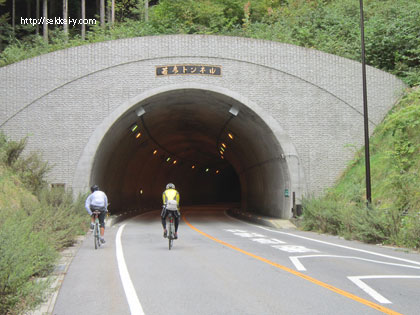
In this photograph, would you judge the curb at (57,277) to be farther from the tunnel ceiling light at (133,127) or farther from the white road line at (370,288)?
the tunnel ceiling light at (133,127)

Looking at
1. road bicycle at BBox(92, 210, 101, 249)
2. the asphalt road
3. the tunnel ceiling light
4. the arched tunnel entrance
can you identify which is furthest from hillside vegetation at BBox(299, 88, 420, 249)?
the tunnel ceiling light

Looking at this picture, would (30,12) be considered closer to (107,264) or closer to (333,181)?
(333,181)

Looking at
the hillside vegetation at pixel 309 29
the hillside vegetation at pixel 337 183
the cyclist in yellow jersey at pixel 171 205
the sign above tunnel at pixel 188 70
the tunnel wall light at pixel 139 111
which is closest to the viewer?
the hillside vegetation at pixel 337 183

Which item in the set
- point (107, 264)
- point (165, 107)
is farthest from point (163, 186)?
point (107, 264)

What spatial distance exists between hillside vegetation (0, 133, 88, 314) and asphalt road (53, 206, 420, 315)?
1.85 feet

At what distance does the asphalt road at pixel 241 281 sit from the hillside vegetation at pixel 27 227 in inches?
22.2

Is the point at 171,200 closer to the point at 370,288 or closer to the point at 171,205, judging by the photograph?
the point at 171,205

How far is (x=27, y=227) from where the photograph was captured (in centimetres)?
846

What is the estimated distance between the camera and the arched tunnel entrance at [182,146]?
68.9 ft

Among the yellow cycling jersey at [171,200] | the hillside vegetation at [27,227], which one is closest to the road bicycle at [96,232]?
the hillside vegetation at [27,227]

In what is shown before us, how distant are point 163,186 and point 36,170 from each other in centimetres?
2730

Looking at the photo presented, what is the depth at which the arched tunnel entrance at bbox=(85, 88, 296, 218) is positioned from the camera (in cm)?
2100

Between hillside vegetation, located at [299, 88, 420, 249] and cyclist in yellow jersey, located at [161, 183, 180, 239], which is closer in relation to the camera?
cyclist in yellow jersey, located at [161, 183, 180, 239]

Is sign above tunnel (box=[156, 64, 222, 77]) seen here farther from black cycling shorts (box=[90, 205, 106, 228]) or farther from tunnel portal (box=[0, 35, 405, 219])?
black cycling shorts (box=[90, 205, 106, 228])
